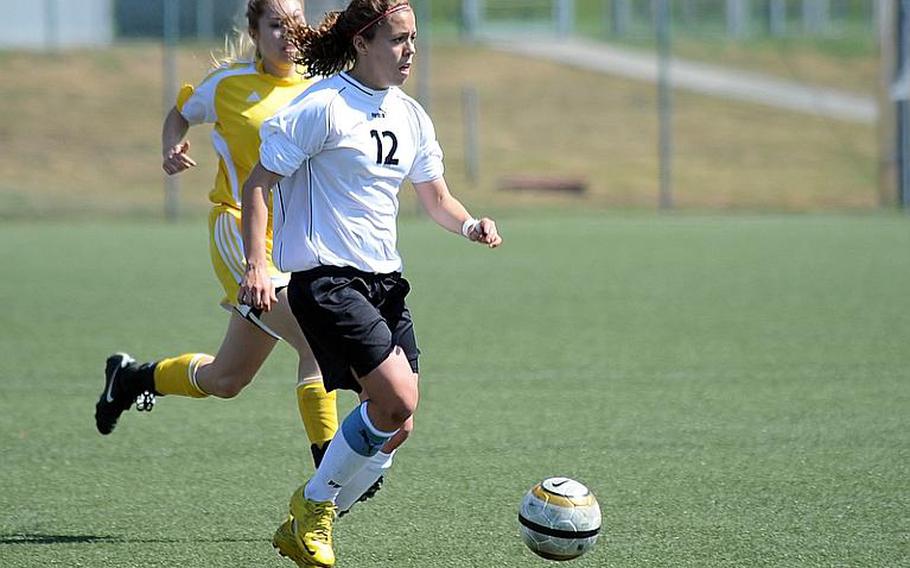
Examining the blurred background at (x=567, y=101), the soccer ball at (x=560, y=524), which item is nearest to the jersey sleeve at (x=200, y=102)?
the soccer ball at (x=560, y=524)

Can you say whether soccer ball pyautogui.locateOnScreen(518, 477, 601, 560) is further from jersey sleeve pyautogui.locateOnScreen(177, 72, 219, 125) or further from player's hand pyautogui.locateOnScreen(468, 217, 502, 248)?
jersey sleeve pyautogui.locateOnScreen(177, 72, 219, 125)

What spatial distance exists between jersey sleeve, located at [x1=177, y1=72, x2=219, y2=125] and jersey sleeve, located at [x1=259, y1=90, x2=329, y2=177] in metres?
1.15

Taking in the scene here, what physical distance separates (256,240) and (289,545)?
36.6 inches

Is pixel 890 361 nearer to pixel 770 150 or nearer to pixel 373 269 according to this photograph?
pixel 373 269

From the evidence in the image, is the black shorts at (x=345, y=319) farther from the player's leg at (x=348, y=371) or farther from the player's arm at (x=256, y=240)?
the player's arm at (x=256, y=240)

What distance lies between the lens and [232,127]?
5133 millimetres

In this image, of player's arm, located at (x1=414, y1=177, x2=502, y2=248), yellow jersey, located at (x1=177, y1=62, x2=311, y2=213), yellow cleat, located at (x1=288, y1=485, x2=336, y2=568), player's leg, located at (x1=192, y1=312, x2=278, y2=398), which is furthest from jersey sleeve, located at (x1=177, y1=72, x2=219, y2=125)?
yellow cleat, located at (x1=288, y1=485, x2=336, y2=568)

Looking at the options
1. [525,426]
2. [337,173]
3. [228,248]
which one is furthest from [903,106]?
[337,173]

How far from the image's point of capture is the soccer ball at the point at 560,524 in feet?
13.5

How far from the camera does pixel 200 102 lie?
5273 mm

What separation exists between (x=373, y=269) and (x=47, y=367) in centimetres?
434

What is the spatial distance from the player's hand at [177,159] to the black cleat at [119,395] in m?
0.99

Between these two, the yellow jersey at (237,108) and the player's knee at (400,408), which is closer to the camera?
the player's knee at (400,408)

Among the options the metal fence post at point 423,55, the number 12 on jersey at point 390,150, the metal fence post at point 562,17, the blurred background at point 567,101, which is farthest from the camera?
the metal fence post at point 562,17
